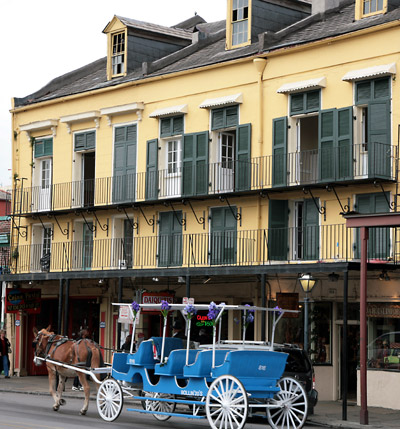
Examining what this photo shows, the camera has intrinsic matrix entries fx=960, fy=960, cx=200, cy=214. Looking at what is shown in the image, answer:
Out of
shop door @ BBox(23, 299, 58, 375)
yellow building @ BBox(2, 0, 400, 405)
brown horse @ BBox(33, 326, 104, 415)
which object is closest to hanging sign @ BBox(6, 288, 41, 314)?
yellow building @ BBox(2, 0, 400, 405)

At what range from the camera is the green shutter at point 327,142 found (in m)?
25.7

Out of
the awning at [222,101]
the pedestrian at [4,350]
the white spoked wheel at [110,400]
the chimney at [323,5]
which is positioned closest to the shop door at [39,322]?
the pedestrian at [4,350]

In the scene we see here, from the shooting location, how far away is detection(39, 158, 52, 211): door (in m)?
34.1

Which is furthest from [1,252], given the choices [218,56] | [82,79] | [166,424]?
[166,424]

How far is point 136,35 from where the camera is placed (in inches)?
1323

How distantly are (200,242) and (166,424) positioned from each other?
1058 centimetres

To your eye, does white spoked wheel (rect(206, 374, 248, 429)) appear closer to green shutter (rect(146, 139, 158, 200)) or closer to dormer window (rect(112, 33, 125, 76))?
green shutter (rect(146, 139, 158, 200))

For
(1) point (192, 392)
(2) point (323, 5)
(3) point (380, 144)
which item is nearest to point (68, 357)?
(1) point (192, 392)

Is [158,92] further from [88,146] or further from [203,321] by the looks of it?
[203,321]

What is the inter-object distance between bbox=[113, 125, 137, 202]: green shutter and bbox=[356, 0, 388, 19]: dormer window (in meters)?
8.43

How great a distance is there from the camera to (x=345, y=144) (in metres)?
25.6

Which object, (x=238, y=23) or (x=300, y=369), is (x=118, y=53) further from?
(x=300, y=369)

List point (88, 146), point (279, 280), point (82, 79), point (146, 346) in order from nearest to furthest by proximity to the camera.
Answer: point (146, 346), point (279, 280), point (88, 146), point (82, 79)

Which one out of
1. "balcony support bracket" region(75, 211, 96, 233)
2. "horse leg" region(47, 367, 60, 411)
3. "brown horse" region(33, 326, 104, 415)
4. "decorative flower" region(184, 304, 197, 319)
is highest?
"balcony support bracket" region(75, 211, 96, 233)
